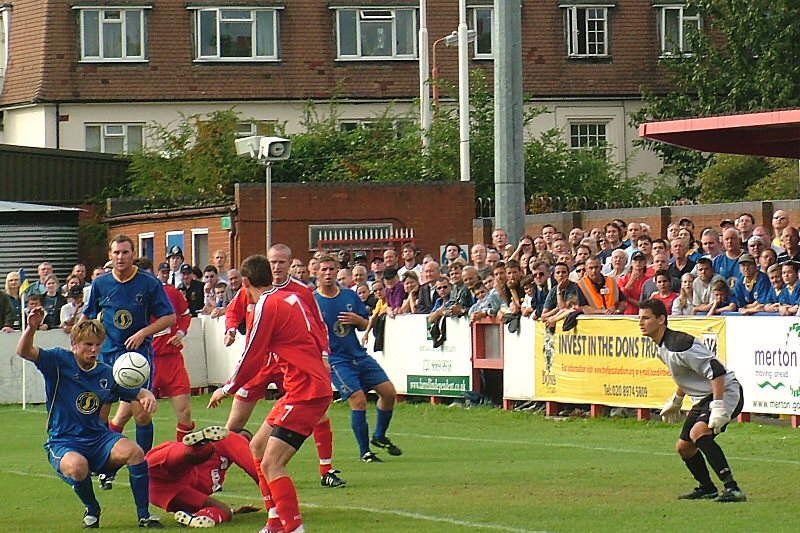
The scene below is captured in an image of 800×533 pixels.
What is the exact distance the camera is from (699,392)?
12.7 m

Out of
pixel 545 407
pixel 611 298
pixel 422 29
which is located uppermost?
pixel 422 29

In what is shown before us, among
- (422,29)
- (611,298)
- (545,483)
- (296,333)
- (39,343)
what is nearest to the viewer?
(296,333)

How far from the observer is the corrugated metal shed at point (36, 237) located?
123 ft

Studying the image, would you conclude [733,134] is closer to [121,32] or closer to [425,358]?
[425,358]

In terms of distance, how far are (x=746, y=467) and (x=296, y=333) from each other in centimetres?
530

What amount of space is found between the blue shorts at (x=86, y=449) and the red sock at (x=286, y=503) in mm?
1461

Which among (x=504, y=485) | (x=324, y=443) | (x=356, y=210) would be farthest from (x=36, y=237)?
(x=504, y=485)

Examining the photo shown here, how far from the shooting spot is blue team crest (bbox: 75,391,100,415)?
39.2ft

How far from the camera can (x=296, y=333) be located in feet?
37.9

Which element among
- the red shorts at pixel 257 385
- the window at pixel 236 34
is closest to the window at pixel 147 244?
the window at pixel 236 34

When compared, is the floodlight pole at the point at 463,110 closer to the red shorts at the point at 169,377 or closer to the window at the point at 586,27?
the window at the point at 586,27

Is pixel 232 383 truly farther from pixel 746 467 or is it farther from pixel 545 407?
pixel 545 407

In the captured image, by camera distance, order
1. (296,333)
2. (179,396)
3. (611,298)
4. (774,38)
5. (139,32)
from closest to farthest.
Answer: (296,333)
(179,396)
(611,298)
(774,38)
(139,32)

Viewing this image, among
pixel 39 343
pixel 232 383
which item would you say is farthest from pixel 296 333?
pixel 39 343
